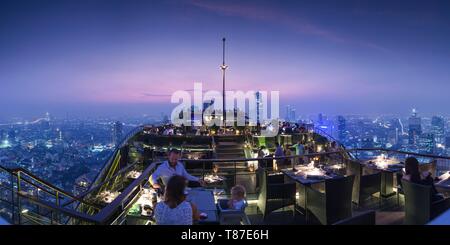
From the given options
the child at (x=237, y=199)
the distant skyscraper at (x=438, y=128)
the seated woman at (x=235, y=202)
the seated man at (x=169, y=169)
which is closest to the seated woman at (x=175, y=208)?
the seated woman at (x=235, y=202)

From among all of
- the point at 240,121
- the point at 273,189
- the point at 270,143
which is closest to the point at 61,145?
the point at 240,121

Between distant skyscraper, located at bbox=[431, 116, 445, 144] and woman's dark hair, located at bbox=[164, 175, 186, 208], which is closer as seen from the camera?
woman's dark hair, located at bbox=[164, 175, 186, 208]

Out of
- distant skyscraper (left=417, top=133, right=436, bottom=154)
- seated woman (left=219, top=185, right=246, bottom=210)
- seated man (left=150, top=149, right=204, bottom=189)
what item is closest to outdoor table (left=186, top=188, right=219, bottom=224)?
seated woman (left=219, top=185, right=246, bottom=210)

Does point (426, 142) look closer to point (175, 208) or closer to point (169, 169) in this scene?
point (169, 169)

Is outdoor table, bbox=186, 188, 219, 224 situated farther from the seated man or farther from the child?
the seated man

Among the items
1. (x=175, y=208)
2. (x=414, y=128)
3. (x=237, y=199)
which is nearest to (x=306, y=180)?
(x=237, y=199)
